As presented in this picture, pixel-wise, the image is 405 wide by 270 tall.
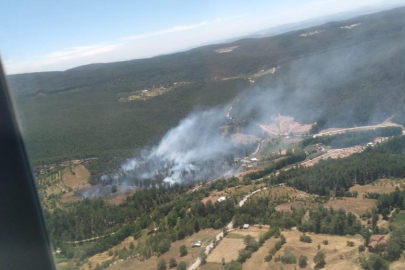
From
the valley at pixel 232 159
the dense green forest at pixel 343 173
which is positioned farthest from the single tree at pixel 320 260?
the dense green forest at pixel 343 173

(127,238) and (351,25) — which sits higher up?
(351,25)

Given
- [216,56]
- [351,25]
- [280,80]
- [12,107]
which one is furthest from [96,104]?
[351,25]

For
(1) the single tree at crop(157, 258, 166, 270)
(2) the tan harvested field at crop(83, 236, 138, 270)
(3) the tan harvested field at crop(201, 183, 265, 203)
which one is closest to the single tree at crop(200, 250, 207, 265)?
(1) the single tree at crop(157, 258, 166, 270)

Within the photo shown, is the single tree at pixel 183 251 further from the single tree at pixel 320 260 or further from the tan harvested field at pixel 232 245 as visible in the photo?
the single tree at pixel 320 260

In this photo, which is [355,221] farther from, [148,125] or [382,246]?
[148,125]

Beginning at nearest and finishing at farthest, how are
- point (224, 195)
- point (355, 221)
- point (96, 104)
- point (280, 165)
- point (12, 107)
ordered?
point (12, 107) → point (355, 221) → point (224, 195) → point (280, 165) → point (96, 104)
